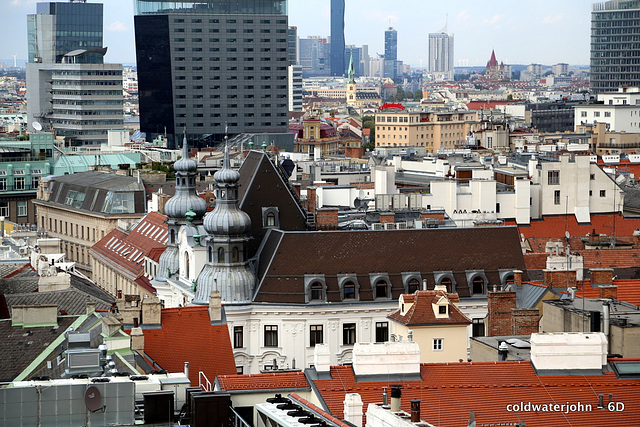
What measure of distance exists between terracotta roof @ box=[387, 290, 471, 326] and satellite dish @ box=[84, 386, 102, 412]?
83.8 ft

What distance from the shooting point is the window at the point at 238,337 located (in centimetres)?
7438

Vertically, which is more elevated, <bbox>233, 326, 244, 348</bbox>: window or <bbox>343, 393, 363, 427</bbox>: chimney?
<bbox>343, 393, 363, 427</bbox>: chimney

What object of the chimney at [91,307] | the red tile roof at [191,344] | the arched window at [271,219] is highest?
the arched window at [271,219]

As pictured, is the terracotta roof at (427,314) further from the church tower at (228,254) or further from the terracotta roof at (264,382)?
the terracotta roof at (264,382)

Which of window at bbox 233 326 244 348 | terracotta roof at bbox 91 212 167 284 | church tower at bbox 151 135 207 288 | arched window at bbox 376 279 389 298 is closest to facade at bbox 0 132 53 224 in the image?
terracotta roof at bbox 91 212 167 284

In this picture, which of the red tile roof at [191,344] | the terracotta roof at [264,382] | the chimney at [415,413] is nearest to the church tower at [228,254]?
the red tile roof at [191,344]

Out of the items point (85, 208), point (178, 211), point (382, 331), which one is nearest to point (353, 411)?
point (382, 331)

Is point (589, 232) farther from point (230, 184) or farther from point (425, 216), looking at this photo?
point (230, 184)

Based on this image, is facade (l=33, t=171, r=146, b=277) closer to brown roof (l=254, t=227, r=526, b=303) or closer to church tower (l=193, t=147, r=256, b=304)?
church tower (l=193, t=147, r=256, b=304)

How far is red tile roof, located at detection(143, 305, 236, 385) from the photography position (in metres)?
60.4

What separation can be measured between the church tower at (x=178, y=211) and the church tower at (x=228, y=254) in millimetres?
9099

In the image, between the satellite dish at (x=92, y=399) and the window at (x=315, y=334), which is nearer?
the satellite dish at (x=92, y=399)

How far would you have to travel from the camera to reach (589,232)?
10600 cm

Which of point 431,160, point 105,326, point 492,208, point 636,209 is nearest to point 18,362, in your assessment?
point 105,326
